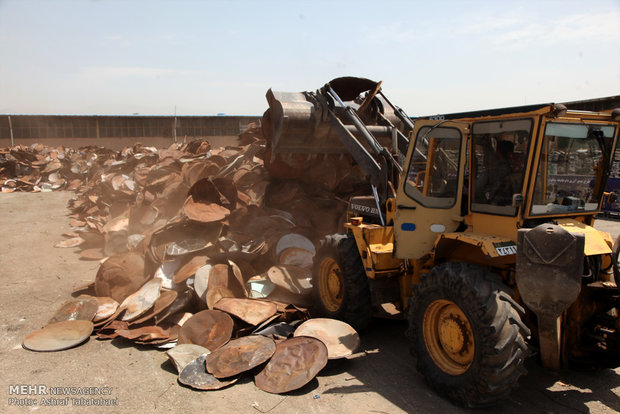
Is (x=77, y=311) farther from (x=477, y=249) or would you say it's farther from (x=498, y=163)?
(x=498, y=163)

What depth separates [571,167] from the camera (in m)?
3.58

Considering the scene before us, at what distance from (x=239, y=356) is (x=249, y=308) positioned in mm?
1010

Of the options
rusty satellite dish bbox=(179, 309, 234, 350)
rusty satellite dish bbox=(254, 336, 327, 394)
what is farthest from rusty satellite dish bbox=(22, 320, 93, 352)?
rusty satellite dish bbox=(254, 336, 327, 394)

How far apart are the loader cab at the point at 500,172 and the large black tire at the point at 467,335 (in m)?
0.54

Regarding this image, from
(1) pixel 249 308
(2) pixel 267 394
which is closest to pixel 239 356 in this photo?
(2) pixel 267 394

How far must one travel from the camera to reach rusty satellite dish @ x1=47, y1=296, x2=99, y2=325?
5.45 m

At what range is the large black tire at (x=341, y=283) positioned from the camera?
4883mm

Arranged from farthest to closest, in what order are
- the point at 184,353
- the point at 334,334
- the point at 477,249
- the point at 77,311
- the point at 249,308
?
the point at 77,311
the point at 249,308
the point at 334,334
the point at 184,353
the point at 477,249

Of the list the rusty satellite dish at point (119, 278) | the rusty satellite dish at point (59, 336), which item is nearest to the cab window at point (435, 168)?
the rusty satellite dish at point (59, 336)

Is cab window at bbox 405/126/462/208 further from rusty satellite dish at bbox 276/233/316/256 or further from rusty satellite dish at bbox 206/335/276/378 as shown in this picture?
rusty satellite dish at bbox 276/233/316/256

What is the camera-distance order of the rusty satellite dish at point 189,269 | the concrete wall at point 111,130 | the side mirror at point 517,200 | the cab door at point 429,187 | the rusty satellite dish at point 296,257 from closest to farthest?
the side mirror at point 517,200 < the cab door at point 429,187 < the rusty satellite dish at point 189,269 < the rusty satellite dish at point 296,257 < the concrete wall at point 111,130

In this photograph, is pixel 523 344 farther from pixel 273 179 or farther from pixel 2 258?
pixel 2 258

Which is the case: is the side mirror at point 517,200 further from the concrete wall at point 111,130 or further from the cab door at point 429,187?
the concrete wall at point 111,130

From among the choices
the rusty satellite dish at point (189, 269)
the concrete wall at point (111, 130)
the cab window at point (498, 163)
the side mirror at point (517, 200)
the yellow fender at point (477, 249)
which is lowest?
the rusty satellite dish at point (189, 269)
